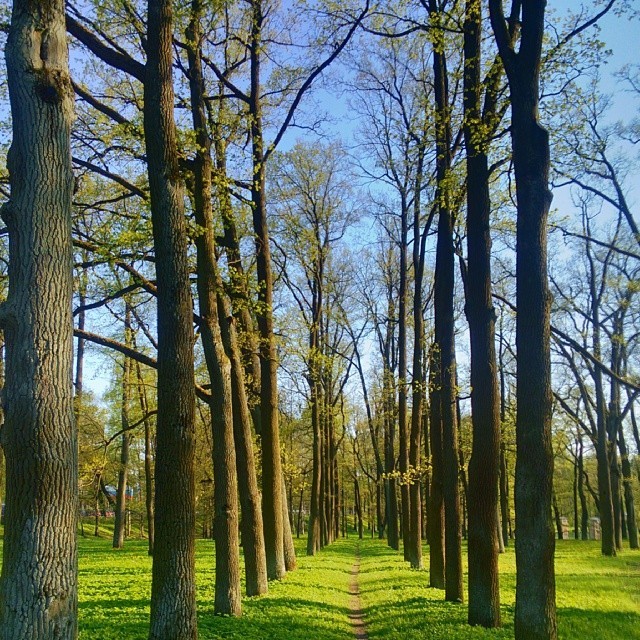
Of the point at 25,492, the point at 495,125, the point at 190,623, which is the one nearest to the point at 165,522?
the point at 190,623

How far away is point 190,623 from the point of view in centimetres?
701

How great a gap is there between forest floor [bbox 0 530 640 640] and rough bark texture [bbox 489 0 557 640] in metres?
2.28

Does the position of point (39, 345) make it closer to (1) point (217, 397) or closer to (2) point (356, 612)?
(1) point (217, 397)

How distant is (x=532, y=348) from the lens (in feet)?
23.1

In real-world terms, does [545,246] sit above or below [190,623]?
above

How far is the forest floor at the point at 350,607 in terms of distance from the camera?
29.7 ft

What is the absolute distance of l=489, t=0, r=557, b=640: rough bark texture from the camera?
6586 mm

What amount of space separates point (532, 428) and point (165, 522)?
4390 millimetres

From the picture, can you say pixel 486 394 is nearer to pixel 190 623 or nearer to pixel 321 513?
pixel 190 623

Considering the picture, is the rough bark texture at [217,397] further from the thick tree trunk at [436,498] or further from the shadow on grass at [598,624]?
the shadow on grass at [598,624]

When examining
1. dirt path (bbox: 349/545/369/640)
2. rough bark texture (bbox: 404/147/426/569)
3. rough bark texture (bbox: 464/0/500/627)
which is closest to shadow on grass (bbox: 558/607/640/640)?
rough bark texture (bbox: 464/0/500/627)

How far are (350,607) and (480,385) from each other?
6.13m

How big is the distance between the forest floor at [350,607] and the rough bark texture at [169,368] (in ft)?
5.62

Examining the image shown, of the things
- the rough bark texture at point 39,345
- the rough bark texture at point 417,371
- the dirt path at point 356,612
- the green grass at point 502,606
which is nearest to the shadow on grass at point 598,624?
the green grass at point 502,606
